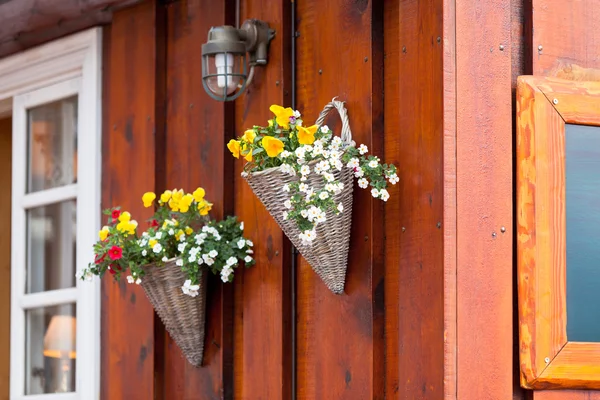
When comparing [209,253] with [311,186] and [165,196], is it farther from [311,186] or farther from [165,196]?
[311,186]

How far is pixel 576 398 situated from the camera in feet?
11.8

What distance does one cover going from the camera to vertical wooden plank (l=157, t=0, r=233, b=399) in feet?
14.0

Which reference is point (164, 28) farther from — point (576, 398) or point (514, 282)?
point (576, 398)

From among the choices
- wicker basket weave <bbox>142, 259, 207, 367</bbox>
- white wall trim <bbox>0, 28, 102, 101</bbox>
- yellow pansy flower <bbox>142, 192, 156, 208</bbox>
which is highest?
white wall trim <bbox>0, 28, 102, 101</bbox>

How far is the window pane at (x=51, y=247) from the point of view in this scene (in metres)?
5.12

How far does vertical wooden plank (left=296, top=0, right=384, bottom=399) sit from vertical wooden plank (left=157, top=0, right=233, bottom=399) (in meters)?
0.37

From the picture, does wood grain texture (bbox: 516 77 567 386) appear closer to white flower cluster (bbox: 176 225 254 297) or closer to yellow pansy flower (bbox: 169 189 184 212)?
white flower cluster (bbox: 176 225 254 297)

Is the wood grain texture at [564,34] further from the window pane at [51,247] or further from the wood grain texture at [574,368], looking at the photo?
the window pane at [51,247]

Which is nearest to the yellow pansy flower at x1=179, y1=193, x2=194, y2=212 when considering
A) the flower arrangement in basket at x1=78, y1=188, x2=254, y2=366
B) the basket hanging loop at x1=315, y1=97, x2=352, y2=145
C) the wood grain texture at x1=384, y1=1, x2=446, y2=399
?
the flower arrangement in basket at x1=78, y1=188, x2=254, y2=366

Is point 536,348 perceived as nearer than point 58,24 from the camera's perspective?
Yes

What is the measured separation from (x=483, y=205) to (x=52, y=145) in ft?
7.68

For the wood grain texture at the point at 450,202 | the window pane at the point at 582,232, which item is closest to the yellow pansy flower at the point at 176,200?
the wood grain texture at the point at 450,202

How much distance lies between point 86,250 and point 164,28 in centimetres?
95

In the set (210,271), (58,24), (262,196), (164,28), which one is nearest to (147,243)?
(210,271)
